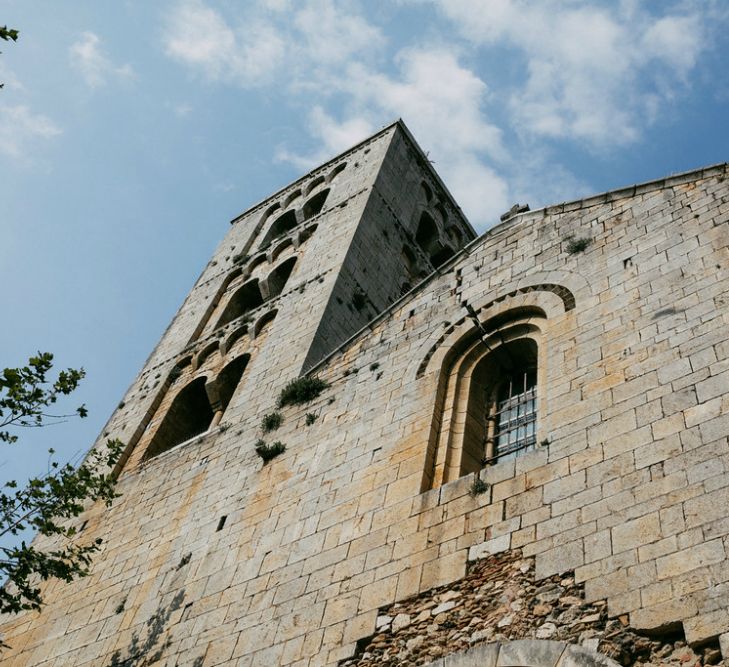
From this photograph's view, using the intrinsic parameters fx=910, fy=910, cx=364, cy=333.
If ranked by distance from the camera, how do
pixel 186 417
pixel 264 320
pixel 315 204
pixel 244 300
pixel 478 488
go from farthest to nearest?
pixel 315 204
pixel 244 300
pixel 264 320
pixel 186 417
pixel 478 488

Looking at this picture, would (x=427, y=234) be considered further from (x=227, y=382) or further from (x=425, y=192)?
(x=227, y=382)

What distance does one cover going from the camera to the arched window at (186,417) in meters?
16.6

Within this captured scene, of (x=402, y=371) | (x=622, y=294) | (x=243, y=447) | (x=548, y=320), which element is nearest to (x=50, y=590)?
(x=243, y=447)

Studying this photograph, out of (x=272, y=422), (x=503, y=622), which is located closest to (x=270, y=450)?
(x=272, y=422)

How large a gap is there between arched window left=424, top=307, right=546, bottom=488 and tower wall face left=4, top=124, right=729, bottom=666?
36 millimetres

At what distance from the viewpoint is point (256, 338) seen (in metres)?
17.0

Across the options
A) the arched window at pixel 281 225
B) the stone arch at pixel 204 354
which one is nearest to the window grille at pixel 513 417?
the stone arch at pixel 204 354

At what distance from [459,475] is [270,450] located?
318 centimetres

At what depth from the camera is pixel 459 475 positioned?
9.19 meters

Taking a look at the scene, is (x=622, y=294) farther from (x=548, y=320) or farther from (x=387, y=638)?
(x=387, y=638)

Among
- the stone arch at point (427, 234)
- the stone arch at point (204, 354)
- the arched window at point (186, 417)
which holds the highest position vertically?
the stone arch at point (427, 234)

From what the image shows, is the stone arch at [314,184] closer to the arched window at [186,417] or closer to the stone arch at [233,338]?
the stone arch at [233,338]

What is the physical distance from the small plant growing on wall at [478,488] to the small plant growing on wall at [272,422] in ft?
14.1

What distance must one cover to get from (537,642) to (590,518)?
1162 millimetres
